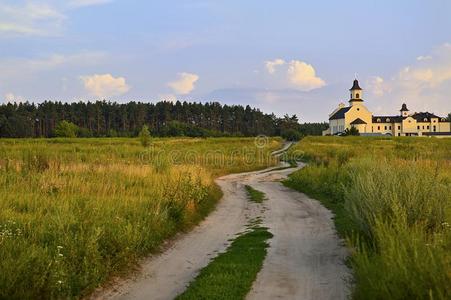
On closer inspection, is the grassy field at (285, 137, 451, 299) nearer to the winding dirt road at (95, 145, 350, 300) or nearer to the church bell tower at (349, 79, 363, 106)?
the winding dirt road at (95, 145, 350, 300)

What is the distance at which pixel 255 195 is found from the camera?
2333cm

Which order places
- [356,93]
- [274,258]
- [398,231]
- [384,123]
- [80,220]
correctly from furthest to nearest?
[356,93] → [384,123] → [274,258] → [80,220] → [398,231]

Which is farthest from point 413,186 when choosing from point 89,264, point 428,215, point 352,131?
point 352,131

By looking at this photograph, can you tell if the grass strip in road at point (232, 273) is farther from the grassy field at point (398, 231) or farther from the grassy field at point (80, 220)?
the grassy field at point (398, 231)

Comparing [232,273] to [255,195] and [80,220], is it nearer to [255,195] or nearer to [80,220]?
[80,220]

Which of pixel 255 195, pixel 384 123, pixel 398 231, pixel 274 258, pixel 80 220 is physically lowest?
pixel 255 195

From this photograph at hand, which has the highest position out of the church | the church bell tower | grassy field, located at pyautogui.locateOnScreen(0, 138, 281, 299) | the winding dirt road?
the church bell tower

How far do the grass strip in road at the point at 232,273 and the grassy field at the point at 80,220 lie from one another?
1592 mm

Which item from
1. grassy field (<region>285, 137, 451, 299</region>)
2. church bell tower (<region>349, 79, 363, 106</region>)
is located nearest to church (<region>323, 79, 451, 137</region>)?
church bell tower (<region>349, 79, 363, 106</region>)

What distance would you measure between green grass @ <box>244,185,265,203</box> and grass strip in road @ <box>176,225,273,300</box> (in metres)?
9.15

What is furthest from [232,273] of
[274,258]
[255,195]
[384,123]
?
[384,123]

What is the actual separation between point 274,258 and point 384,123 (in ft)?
442

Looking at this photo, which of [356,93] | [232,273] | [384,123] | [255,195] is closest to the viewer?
[232,273]

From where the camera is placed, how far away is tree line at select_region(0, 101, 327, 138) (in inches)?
4985
